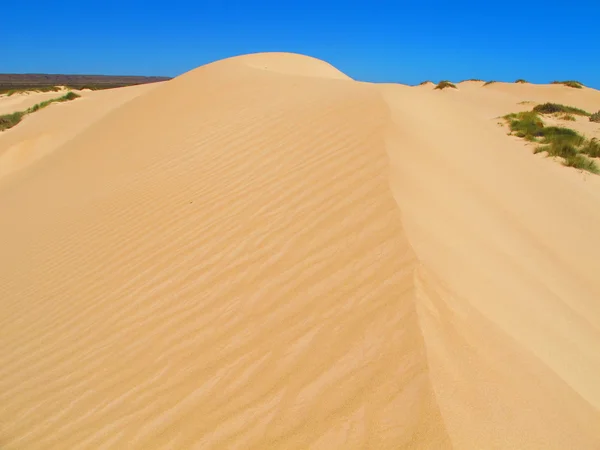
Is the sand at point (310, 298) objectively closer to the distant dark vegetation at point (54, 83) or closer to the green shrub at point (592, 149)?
the green shrub at point (592, 149)

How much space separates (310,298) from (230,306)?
1.99ft

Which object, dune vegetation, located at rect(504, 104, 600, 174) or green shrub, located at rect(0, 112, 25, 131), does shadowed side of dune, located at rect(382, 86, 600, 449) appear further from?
green shrub, located at rect(0, 112, 25, 131)

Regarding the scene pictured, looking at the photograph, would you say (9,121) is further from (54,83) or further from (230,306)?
(54,83)

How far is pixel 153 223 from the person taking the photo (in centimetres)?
434

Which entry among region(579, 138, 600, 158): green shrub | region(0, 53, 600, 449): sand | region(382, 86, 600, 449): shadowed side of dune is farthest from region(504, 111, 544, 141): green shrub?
region(0, 53, 600, 449): sand

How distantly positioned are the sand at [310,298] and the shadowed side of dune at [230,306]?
0.01 m

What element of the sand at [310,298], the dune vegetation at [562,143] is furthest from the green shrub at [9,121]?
the dune vegetation at [562,143]

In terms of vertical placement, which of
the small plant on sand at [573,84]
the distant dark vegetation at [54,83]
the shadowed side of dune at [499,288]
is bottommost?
the shadowed side of dune at [499,288]

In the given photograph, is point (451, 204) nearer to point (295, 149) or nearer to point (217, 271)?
point (295, 149)

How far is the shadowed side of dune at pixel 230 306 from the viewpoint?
6.70 feet

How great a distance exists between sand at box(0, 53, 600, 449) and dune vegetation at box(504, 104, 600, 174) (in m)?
2.62

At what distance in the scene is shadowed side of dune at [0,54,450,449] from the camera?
204cm

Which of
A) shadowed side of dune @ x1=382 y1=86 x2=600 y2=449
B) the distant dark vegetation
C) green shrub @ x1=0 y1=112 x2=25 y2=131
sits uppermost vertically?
the distant dark vegetation

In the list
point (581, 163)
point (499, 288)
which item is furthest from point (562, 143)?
point (499, 288)
